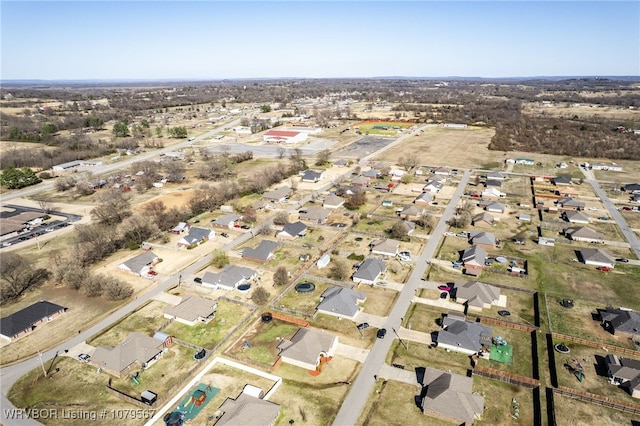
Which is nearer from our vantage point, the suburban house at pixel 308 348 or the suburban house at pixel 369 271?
the suburban house at pixel 308 348

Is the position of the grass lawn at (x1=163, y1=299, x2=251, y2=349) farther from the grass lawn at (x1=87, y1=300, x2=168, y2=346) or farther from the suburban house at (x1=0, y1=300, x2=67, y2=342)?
the suburban house at (x1=0, y1=300, x2=67, y2=342)

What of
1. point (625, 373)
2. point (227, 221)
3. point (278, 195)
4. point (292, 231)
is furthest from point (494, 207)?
point (227, 221)

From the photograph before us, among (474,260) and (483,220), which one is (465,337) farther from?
(483,220)

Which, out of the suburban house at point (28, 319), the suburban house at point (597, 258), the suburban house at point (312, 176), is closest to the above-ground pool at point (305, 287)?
the suburban house at point (28, 319)

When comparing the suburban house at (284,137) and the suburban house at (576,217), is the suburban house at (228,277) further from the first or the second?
the suburban house at (284,137)

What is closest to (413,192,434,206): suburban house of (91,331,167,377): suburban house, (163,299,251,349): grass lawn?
(163,299,251,349): grass lawn
